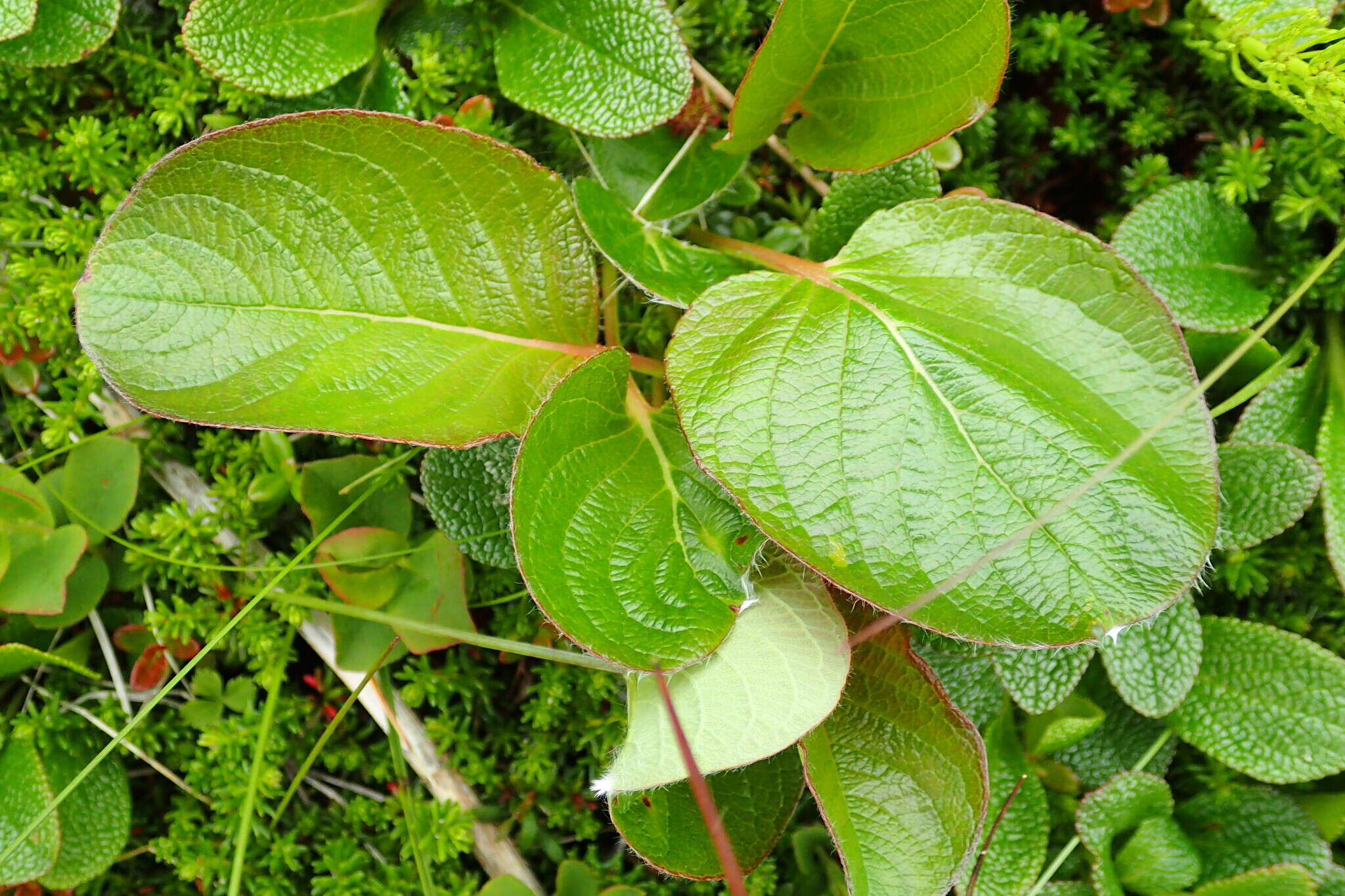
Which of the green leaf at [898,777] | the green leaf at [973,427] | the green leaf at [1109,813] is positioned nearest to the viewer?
the green leaf at [973,427]

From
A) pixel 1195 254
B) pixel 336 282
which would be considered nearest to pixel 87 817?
pixel 336 282

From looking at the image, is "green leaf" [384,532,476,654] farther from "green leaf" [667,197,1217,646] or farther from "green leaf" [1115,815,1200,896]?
"green leaf" [1115,815,1200,896]

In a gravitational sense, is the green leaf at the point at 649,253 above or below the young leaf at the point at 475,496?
above

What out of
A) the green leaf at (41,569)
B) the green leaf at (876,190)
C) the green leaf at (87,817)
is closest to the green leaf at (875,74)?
the green leaf at (876,190)

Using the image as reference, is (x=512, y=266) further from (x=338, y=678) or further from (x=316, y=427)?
(x=338, y=678)

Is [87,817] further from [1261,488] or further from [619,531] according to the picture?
[1261,488]

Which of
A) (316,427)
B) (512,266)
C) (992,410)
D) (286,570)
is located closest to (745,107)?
(512,266)

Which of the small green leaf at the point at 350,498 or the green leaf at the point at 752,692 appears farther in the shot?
the small green leaf at the point at 350,498

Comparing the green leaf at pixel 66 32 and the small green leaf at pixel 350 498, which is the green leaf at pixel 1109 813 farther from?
the green leaf at pixel 66 32
